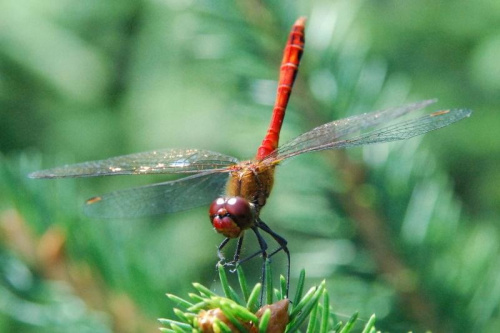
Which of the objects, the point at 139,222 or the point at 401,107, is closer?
the point at 401,107

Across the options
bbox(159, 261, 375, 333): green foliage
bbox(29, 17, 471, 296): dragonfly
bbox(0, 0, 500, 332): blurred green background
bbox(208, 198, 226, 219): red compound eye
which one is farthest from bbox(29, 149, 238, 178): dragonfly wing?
bbox(159, 261, 375, 333): green foliage

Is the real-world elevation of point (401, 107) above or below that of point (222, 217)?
above

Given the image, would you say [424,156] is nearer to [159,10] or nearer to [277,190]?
[277,190]

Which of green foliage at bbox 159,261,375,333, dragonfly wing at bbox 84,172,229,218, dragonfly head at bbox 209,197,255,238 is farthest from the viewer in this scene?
dragonfly wing at bbox 84,172,229,218

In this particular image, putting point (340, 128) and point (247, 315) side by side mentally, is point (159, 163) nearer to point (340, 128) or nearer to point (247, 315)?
point (340, 128)

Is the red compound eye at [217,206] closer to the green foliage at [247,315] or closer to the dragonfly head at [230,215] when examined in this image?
the dragonfly head at [230,215]

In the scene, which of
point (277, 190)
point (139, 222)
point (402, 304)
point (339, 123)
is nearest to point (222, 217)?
point (339, 123)

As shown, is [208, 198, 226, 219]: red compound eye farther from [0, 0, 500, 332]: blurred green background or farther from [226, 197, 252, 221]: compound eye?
[0, 0, 500, 332]: blurred green background

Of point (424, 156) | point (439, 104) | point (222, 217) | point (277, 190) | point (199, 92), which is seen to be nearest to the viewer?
point (222, 217)
